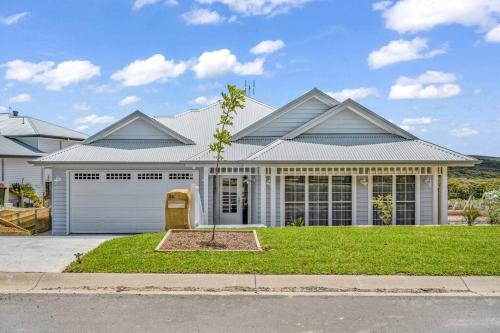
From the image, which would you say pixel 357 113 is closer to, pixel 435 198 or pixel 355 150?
pixel 355 150

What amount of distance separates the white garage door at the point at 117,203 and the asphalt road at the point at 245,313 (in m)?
10.9

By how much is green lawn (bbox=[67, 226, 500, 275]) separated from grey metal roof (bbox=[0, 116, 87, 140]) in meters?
26.4

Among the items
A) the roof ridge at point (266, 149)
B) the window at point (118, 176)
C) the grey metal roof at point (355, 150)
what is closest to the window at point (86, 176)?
the window at point (118, 176)

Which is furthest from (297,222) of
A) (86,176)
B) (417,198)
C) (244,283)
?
(244,283)

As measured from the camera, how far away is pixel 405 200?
18.4 meters

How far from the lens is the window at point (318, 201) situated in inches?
716

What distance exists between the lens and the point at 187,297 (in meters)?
8.30

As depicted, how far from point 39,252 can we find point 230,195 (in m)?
8.51

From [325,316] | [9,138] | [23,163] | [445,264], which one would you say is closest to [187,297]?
[325,316]

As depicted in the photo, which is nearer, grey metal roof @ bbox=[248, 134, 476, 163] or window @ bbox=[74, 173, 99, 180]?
grey metal roof @ bbox=[248, 134, 476, 163]

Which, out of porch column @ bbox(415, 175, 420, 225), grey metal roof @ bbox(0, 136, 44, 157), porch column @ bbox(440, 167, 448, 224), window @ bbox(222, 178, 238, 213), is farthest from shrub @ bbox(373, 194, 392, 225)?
grey metal roof @ bbox(0, 136, 44, 157)

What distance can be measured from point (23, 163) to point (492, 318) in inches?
1230

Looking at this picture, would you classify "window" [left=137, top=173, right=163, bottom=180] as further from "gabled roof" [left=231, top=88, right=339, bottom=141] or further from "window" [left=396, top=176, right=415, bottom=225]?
"window" [left=396, top=176, right=415, bottom=225]

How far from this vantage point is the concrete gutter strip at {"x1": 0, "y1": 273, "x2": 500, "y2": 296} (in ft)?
28.4
